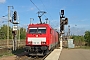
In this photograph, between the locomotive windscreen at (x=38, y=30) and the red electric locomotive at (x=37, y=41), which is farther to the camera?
the locomotive windscreen at (x=38, y=30)

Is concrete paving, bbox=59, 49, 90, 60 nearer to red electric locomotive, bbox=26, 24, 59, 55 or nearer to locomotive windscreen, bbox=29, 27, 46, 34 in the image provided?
red electric locomotive, bbox=26, 24, 59, 55

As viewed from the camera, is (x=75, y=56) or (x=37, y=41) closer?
(x=37, y=41)

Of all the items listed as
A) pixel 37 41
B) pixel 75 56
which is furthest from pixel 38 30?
pixel 75 56

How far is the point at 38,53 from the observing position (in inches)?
772

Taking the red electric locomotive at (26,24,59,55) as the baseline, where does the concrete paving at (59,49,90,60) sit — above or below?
below

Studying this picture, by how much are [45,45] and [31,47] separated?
137cm

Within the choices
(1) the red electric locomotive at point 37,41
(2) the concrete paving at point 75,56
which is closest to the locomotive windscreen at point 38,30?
(1) the red electric locomotive at point 37,41

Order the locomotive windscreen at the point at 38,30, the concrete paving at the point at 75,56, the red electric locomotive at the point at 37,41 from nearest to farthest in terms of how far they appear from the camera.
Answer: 1. the concrete paving at the point at 75,56
2. the red electric locomotive at the point at 37,41
3. the locomotive windscreen at the point at 38,30

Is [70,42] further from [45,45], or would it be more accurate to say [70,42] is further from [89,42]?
[45,45]

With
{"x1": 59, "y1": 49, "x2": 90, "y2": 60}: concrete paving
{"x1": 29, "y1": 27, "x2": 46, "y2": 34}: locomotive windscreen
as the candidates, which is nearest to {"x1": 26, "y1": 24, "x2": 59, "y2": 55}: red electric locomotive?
{"x1": 29, "y1": 27, "x2": 46, "y2": 34}: locomotive windscreen

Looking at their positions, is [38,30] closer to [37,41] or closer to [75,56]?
[37,41]

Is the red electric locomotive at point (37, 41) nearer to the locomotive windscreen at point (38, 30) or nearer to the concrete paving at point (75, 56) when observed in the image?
the locomotive windscreen at point (38, 30)

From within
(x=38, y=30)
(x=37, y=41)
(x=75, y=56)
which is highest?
(x=38, y=30)

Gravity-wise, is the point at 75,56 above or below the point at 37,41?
below
